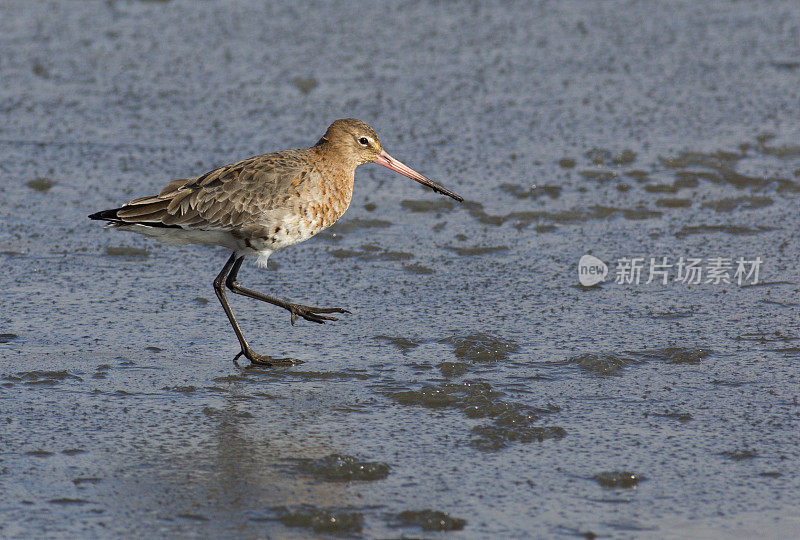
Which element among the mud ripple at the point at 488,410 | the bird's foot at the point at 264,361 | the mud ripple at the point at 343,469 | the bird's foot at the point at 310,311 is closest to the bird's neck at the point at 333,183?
the bird's foot at the point at 310,311

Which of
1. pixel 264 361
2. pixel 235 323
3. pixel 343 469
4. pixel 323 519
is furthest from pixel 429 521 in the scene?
pixel 235 323

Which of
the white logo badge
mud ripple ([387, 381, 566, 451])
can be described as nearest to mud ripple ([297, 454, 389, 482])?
mud ripple ([387, 381, 566, 451])

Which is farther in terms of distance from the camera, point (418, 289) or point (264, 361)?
point (418, 289)

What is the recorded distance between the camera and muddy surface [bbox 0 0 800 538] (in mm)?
4766

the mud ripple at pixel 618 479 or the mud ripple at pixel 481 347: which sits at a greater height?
the mud ripple at pixel 481 347

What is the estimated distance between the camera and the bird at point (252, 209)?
254 inches

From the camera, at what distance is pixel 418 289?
7340 mm

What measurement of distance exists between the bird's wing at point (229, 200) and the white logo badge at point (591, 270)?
6.60 feet

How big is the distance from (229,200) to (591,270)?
2.54 m

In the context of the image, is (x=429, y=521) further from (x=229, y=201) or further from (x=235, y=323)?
(x=229, y=201)

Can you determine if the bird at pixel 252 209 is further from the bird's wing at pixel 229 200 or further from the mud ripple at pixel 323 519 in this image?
the mud ripple at pixel 323 519

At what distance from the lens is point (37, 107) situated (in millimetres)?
10719

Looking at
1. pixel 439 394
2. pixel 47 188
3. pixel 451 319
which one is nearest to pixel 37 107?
pixel 47 188

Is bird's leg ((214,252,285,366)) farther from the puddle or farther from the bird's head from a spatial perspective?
the bird's head
